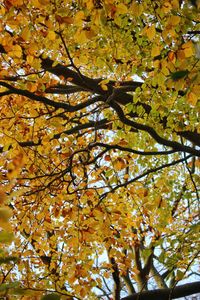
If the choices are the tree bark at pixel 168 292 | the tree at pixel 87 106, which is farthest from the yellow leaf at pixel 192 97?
the tree bark at pixel 168 292

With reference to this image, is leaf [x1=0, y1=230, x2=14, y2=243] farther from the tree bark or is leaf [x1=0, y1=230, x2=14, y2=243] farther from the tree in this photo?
the tree bark

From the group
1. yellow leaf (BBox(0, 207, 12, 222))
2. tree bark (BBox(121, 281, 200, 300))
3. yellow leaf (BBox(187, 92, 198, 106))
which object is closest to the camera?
yellow leaf (BBox(0, 207, 12, 222))

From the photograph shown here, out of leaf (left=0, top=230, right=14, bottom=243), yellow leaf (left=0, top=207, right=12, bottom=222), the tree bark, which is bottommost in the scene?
leaf (left=0, top=230, right=14, bottom=243)

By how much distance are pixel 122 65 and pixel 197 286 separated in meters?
4.18

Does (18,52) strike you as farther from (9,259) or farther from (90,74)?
(90,74)

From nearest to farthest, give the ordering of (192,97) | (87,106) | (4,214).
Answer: (4,214)
(192,97)
(87,106)

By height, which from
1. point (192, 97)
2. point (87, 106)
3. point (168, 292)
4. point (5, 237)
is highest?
point (87, 106)

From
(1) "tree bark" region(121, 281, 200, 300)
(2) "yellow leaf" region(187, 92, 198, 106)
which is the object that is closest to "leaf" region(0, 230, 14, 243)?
(2) "yellow leaf" region(187, 92, 198, 106)

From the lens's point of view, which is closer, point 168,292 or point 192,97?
point 192,97

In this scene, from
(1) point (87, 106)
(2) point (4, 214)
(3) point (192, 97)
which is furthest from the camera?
(1) point (87, 106)

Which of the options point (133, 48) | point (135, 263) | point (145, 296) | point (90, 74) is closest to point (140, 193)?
point (145, 296)

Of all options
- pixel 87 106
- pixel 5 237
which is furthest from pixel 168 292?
pixel 5 237

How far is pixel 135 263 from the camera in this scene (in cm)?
1108

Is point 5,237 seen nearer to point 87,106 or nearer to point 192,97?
point 192,97
